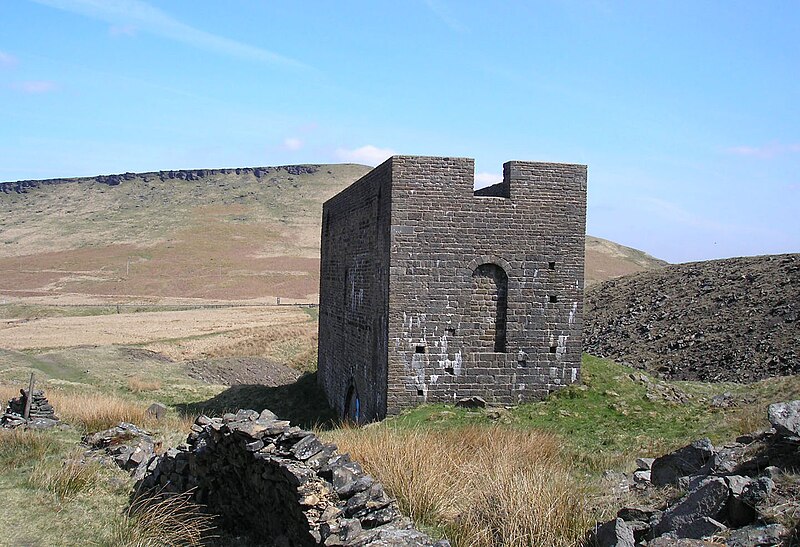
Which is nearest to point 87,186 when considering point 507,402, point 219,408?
point 219,408

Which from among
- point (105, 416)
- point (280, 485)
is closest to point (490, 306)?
point (280, 485)

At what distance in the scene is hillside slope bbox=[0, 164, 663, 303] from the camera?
85.0 meters

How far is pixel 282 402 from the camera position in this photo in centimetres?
2320

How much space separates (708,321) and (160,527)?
22.7 m

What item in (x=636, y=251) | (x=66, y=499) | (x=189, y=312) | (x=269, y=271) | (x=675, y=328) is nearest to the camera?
(x=66, y=499)

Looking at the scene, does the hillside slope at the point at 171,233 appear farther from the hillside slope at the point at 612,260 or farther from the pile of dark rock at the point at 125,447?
the pile of dark rock at the point at 125,447

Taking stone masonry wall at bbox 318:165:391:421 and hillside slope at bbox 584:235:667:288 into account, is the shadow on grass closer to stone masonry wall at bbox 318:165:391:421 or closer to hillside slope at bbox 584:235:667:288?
stone masonry wall at bbox 318:165:391:421

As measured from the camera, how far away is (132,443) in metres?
13.0

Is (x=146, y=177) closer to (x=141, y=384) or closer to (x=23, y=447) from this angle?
(x=141, y=384)

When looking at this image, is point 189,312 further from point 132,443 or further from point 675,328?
point 132,443

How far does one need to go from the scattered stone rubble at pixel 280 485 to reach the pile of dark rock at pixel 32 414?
18.8 ft

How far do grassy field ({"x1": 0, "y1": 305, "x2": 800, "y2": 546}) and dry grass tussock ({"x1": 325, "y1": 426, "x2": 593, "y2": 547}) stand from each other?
0.02 metres

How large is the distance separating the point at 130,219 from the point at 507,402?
126 metres

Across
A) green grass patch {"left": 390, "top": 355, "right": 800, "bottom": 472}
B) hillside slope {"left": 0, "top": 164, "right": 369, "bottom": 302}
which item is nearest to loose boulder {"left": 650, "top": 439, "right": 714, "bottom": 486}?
green grass patch {"left": 390, "top": 355, "right": 800, "bottom": 472}
